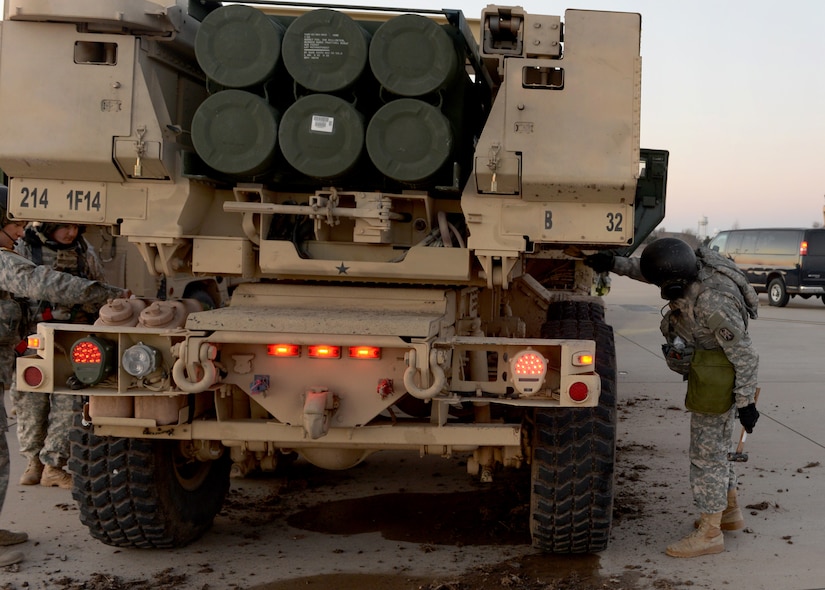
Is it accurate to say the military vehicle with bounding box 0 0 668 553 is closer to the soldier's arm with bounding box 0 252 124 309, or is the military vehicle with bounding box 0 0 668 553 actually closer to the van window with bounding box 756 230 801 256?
the soldier's arm with bounding box 0 252 124 309

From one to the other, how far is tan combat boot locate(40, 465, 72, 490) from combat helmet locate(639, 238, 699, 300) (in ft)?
12.5

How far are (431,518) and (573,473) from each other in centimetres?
129

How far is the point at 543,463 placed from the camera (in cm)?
421

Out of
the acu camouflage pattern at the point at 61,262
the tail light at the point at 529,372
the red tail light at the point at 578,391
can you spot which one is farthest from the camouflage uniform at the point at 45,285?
the red tail light at the point at 578,391

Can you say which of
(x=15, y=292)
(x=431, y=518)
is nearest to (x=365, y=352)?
(x=431, y=518)

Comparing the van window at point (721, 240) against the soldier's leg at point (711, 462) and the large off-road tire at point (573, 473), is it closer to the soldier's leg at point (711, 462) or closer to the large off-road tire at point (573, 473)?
the soldier's leg at point (711, 462)

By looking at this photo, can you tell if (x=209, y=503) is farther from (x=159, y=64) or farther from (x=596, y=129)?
(x=596, y=129)

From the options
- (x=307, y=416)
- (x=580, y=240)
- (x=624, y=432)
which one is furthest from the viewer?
(x=624, y=432)

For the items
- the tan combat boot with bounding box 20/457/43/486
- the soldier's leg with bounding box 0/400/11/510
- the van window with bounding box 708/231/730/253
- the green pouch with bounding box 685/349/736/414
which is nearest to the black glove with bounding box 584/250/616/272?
the green pouch with bounding box 685/349/736/414

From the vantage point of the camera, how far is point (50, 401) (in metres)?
5.89

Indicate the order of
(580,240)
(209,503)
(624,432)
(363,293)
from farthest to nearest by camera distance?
(624,432)
(209,503)
(363,293)
(580,240)

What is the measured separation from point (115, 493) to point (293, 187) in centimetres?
172

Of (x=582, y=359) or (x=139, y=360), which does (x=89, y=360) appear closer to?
(x=139, y=360)

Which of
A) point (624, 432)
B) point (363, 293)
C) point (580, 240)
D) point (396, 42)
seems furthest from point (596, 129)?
point (624, 432)
